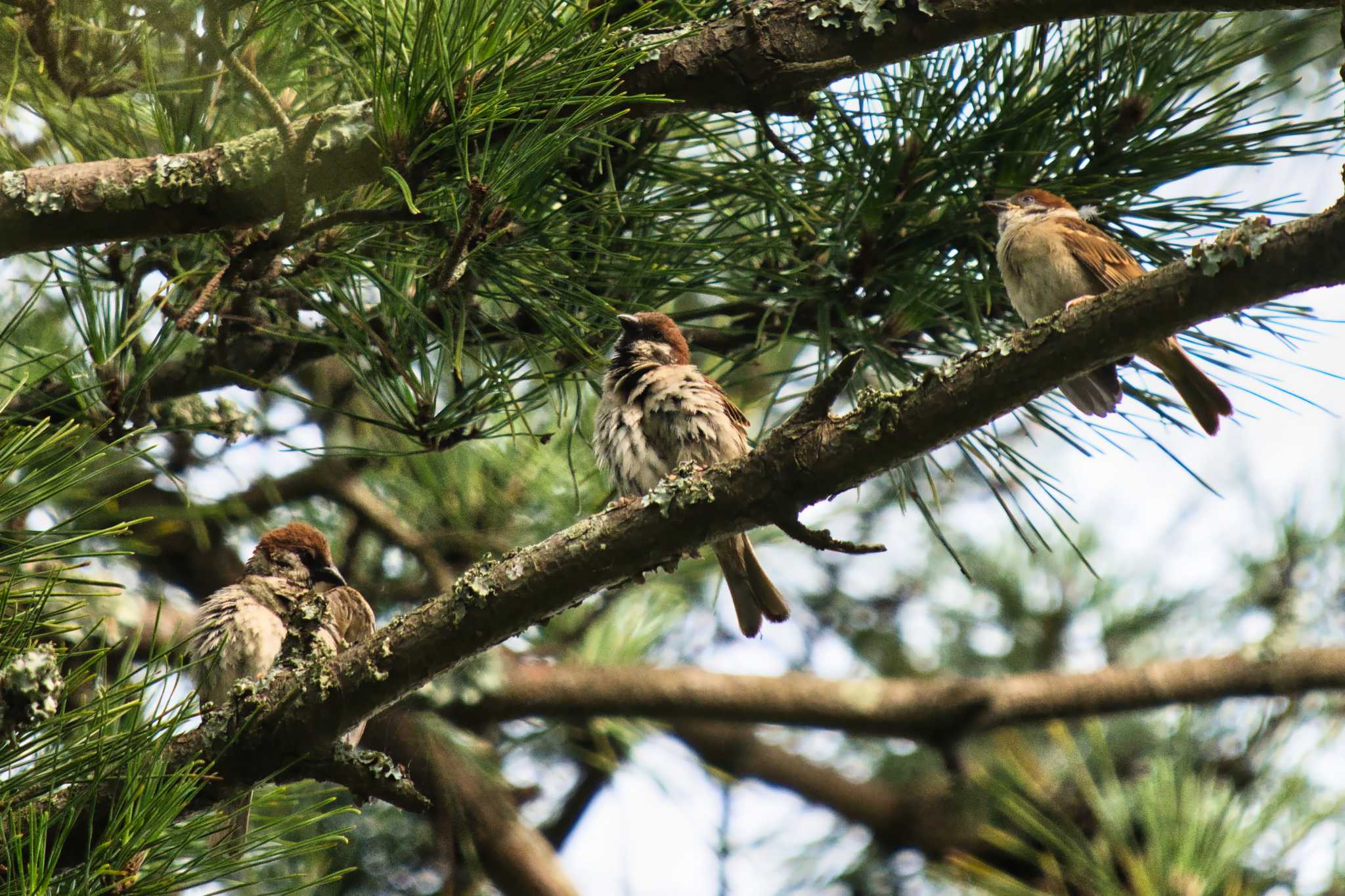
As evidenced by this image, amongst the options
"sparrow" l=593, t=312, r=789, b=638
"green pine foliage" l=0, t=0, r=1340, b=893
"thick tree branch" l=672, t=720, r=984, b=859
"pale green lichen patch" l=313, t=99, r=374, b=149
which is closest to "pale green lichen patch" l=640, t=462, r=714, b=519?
"green pine foliage" l=0, t=0, r=1340, b=893

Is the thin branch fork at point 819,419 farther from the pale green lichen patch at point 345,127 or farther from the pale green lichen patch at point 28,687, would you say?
the pale green lichen patch at point 28,687

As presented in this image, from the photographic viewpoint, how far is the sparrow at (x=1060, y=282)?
2.84 m

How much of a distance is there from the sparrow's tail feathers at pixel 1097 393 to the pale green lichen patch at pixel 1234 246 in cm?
104

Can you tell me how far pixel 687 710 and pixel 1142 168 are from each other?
229 centimetres

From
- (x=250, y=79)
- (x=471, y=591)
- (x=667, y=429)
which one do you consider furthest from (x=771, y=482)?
(x=667, y=429)

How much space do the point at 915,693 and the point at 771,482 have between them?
8.87 feet

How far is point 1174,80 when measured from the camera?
9.27 feet

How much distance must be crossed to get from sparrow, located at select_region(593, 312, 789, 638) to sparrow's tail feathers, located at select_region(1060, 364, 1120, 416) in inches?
33.3

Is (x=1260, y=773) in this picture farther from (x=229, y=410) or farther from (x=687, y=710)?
(x=229, y=410)

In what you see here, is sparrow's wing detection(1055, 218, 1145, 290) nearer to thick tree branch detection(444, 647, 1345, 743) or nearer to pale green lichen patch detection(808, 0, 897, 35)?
pale green lichen patch detection(808, 0, 897, 35)

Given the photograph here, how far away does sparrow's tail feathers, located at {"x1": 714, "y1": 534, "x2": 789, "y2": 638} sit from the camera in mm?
3416

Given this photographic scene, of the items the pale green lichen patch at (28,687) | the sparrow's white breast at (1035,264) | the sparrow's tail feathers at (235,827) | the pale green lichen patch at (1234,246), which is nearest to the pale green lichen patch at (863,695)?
the sparrow's white breast at (1035,264)

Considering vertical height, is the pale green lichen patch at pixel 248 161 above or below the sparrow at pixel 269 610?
above

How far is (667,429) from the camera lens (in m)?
3.25
